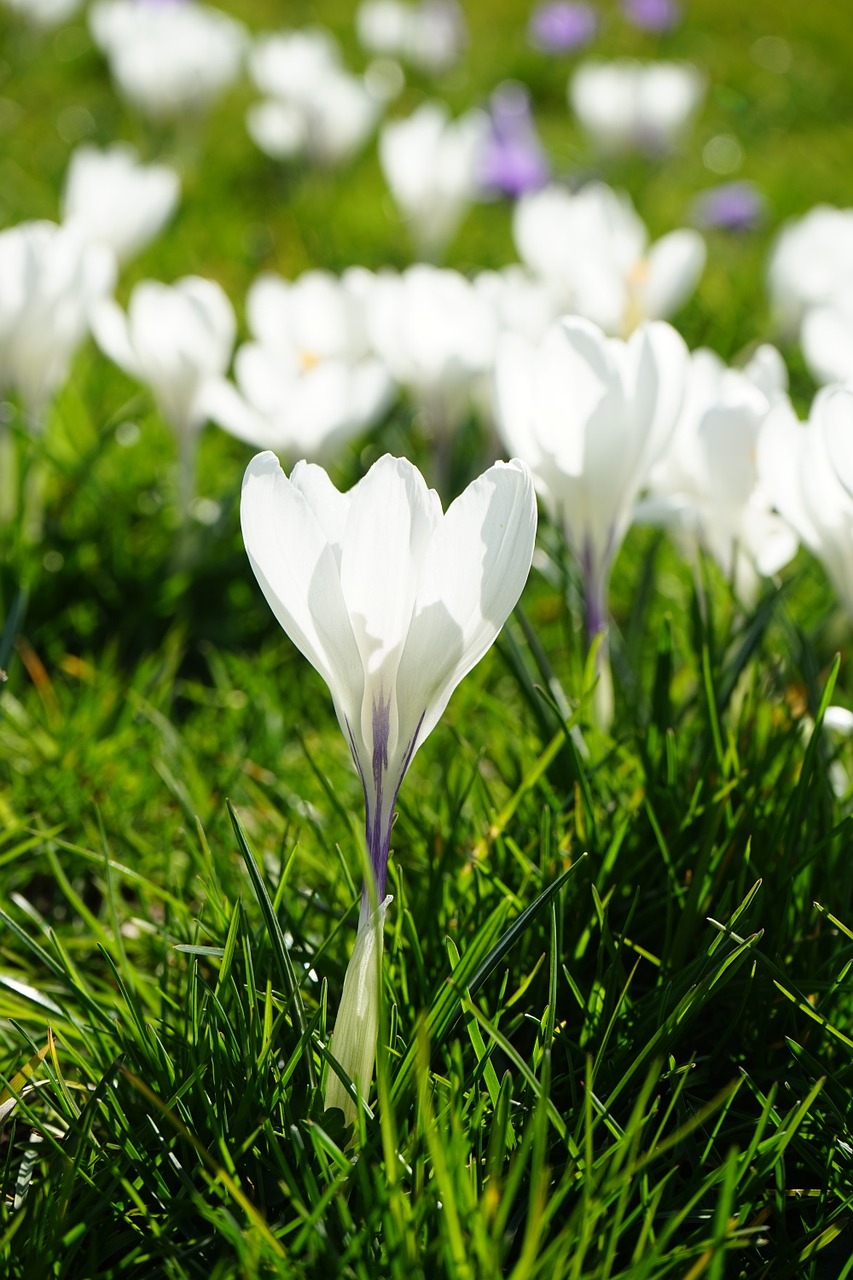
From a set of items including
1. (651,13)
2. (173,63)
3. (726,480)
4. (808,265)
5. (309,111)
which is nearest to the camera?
(726,480)

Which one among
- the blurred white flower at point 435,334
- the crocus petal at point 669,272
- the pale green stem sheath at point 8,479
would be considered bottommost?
the pale green stem sheath at point 8,479

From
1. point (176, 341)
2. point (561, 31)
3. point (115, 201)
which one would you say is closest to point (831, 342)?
point (176, 341)

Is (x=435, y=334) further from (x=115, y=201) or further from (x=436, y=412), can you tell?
(x=115, y=201)

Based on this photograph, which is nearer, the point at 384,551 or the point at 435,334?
the point at 384,551

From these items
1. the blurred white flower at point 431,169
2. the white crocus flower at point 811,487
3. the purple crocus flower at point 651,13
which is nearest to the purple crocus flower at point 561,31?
the purple crocus flower at point 651,13

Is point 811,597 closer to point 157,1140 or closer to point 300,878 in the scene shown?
point 300,878

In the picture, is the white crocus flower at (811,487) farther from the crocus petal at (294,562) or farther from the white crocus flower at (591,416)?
the crocus petal at (294,562)

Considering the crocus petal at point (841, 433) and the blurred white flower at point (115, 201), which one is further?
the blurred white flower at point (115, 201)
